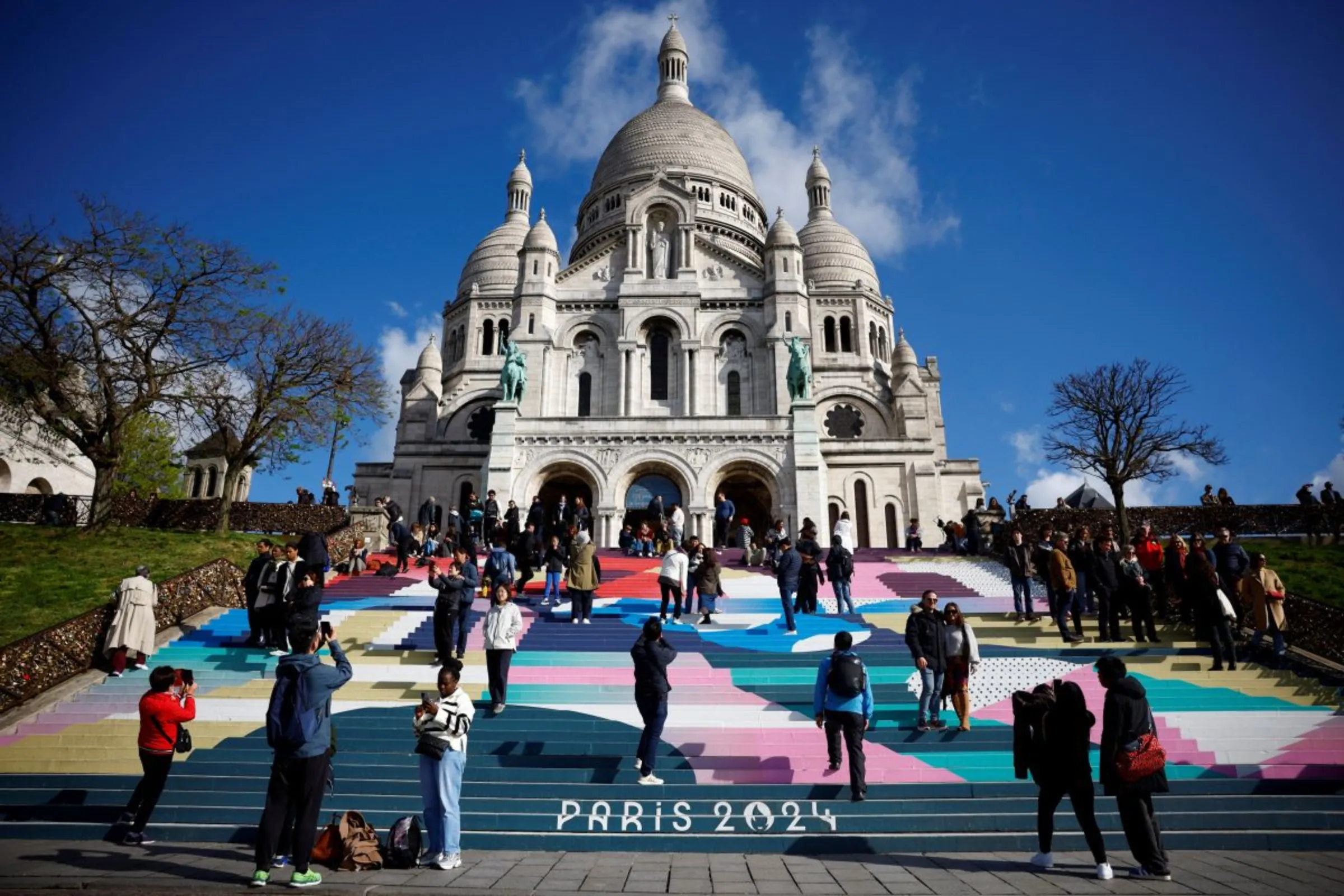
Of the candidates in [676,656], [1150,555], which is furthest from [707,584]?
[1150,555]

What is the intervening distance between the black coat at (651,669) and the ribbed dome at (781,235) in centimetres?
3053

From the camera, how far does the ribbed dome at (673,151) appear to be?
163ft

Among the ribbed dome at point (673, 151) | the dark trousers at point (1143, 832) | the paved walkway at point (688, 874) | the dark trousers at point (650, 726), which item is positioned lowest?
the paved walkway at point (688, 874)

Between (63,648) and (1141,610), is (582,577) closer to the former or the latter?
(63,648)

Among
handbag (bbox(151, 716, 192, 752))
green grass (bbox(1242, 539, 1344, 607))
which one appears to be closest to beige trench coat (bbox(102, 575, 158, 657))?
handbag (bbox(151, 716, 192, 752))

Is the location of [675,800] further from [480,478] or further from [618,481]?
[480,478]

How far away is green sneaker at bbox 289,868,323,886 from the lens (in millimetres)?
6082

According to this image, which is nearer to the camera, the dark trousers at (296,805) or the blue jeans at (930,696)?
the dark trousers at (296,805)

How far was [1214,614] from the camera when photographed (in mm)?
12203

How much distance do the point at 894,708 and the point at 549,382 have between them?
25.5 meters

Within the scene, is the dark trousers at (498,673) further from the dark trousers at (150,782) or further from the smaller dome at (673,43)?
the smaller dome at (673,43)

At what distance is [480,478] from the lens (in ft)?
121

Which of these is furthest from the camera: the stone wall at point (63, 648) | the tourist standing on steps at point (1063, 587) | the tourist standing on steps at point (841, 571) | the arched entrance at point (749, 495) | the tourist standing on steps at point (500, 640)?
the arched entrance at point (749, 495)

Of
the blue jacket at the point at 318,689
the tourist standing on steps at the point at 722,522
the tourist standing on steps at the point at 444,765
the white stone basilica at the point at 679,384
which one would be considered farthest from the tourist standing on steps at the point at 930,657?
the white stone basilica at the point at 679,384
